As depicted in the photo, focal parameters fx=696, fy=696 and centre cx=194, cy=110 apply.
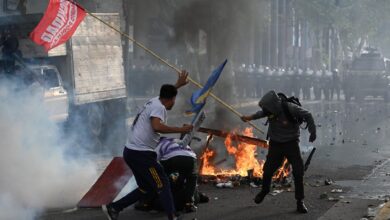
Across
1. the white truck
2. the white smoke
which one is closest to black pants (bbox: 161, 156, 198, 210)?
the white smoke

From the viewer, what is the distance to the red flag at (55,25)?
964cm

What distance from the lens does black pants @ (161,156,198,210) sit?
301 inches

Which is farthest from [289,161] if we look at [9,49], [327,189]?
[9,49]

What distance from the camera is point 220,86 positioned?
18.5 m

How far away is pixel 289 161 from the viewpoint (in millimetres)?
8039

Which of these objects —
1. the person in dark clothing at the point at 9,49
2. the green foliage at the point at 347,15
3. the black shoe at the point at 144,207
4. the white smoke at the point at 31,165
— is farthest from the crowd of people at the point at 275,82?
the black shoe at the point at 144,207

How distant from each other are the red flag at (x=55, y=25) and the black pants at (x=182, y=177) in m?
2.95

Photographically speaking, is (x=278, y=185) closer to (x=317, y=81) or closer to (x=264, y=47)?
(x=317, y=81)

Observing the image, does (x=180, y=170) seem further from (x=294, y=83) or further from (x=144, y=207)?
(x=294, y=83)

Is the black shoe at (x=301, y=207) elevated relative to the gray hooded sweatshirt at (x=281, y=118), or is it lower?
lower

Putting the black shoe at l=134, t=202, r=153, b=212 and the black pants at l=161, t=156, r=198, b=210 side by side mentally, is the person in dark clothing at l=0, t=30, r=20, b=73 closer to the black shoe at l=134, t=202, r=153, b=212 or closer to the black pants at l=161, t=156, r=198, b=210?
the black shoe at l=134, t=202, r=153, b=212

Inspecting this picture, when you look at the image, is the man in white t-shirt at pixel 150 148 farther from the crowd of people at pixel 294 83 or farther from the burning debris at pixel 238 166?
the crowd of people at pixel 294 83

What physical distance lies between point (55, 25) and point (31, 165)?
1966mm

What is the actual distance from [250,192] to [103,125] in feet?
28.2
